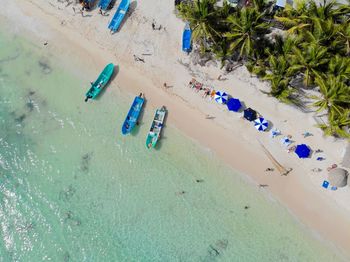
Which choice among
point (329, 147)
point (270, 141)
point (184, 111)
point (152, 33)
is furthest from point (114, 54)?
point (329, 147)

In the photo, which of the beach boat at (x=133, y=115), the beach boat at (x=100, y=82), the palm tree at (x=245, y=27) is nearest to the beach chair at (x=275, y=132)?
the palm tree at (x=245, y=27)

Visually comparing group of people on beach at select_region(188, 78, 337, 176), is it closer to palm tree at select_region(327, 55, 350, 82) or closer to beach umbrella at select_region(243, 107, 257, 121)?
beach umbrella at select_region(243, 107, 257, 121)

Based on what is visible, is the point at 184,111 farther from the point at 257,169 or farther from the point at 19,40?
the point at 19,40

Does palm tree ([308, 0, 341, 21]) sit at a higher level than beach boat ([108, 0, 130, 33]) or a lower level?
higher

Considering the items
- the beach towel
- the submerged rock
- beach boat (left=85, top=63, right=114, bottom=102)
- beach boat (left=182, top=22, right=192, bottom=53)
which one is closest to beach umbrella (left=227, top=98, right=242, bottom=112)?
beach boat (left=182, top=22, right=192, bottom=53)

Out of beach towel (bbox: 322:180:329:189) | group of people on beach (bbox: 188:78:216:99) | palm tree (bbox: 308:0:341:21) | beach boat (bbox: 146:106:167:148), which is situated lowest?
beach boat (bbox: 146:106:167:148)

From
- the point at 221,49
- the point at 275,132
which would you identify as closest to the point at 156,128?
the point at 221,49
